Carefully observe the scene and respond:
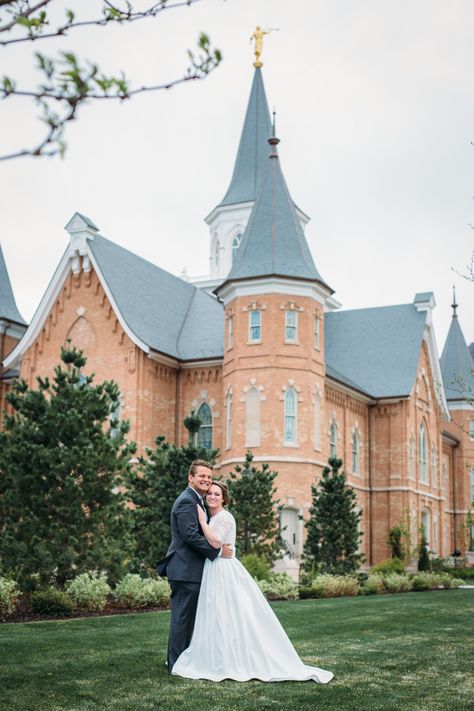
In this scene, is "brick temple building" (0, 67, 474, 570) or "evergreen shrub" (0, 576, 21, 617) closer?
"evergreen shrub" (0, 576, 21, 617)

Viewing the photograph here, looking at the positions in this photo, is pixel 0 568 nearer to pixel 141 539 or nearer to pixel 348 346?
pixel 141 539

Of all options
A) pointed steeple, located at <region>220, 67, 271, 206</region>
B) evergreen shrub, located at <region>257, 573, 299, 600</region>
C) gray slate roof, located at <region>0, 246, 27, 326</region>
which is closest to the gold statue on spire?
pointed steeple, located at <region>220, 67, 271, 206</region>

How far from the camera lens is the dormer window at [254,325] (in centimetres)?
3369

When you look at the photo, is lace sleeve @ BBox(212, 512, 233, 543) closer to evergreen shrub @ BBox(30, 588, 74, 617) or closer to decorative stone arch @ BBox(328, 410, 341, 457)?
evergreen shrub @ BBox(30, 588, 74, 617)

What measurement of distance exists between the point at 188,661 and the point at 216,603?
639mm

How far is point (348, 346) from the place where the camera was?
45.1 meters

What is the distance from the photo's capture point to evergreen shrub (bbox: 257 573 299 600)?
2080cm

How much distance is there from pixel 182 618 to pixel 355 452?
107ft

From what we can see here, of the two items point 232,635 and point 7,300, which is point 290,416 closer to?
point 7,300

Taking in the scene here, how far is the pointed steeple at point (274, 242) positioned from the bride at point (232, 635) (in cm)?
2510

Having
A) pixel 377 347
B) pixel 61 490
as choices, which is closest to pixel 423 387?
pixel 377 347

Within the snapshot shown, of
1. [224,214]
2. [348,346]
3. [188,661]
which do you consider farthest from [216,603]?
[224,214]

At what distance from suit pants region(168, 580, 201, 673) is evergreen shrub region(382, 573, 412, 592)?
742 inches

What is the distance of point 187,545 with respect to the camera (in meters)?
8.70
